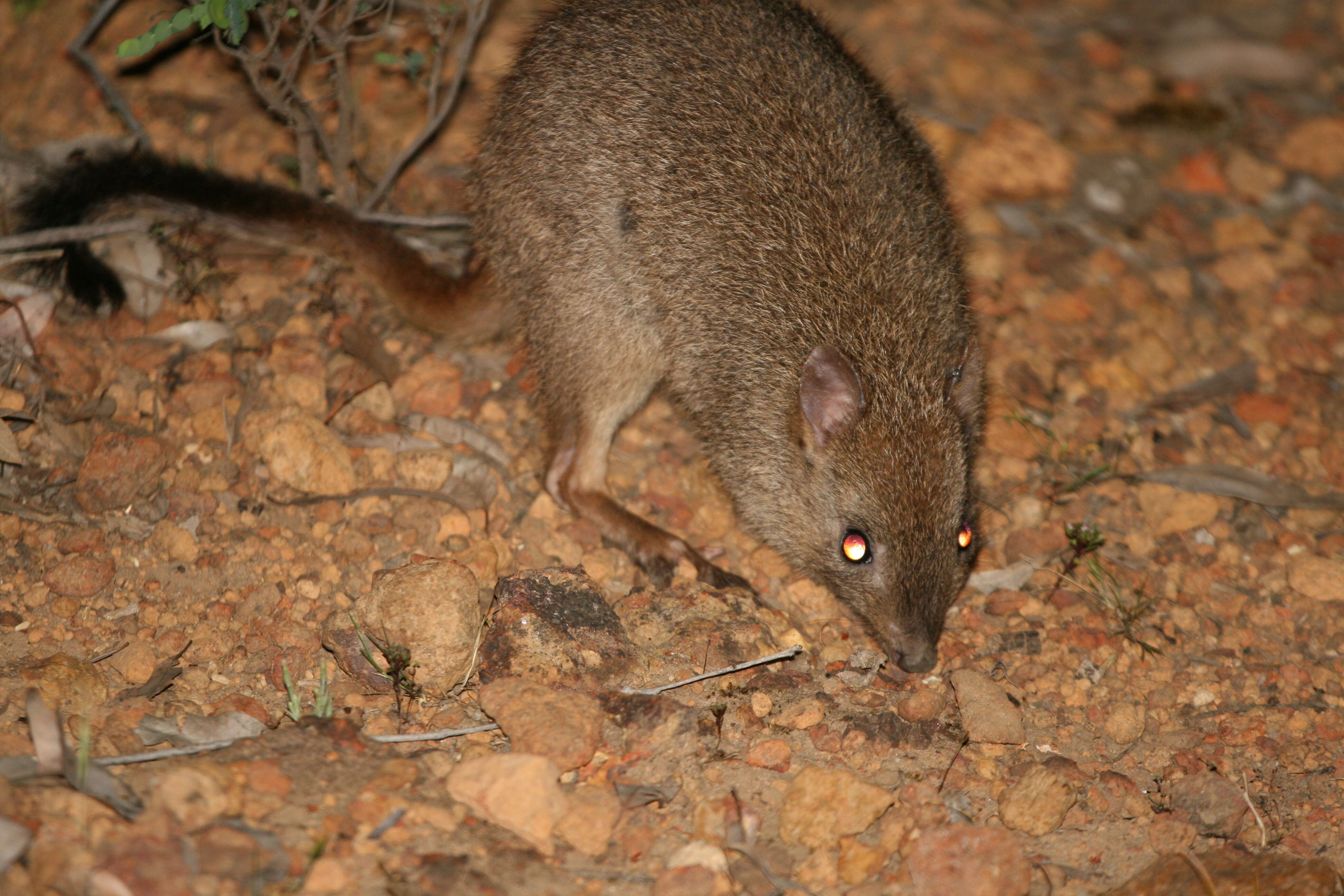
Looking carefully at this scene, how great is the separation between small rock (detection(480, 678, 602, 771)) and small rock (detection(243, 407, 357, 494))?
1195 mm

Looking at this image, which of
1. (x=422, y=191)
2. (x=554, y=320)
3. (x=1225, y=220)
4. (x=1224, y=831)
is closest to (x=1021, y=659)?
(x=1224, y=831)

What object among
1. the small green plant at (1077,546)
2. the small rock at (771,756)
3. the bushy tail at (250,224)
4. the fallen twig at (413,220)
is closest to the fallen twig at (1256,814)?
the small green plant at (1077,546)

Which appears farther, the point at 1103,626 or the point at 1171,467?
the point at 1171,467

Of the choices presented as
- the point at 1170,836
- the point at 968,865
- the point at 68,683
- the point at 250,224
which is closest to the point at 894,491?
the point at 968,865

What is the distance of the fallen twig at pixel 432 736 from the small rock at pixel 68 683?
0.92 meters

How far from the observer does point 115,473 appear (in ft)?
14.1

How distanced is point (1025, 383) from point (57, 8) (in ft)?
18.3

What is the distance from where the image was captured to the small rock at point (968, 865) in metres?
3.36

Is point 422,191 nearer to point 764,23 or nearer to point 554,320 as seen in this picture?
point 554,320

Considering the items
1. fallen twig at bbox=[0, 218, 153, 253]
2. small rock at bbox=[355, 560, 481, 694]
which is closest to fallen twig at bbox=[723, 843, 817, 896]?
small rock at bbox=[355, 560, 481, 694]

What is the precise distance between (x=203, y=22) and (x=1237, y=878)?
15.0 feet

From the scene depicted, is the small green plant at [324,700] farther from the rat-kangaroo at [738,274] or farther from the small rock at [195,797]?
the rat-kangaroo at [738,274]

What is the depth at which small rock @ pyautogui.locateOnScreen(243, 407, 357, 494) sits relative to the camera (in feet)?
14.6

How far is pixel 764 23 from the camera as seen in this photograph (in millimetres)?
4668
